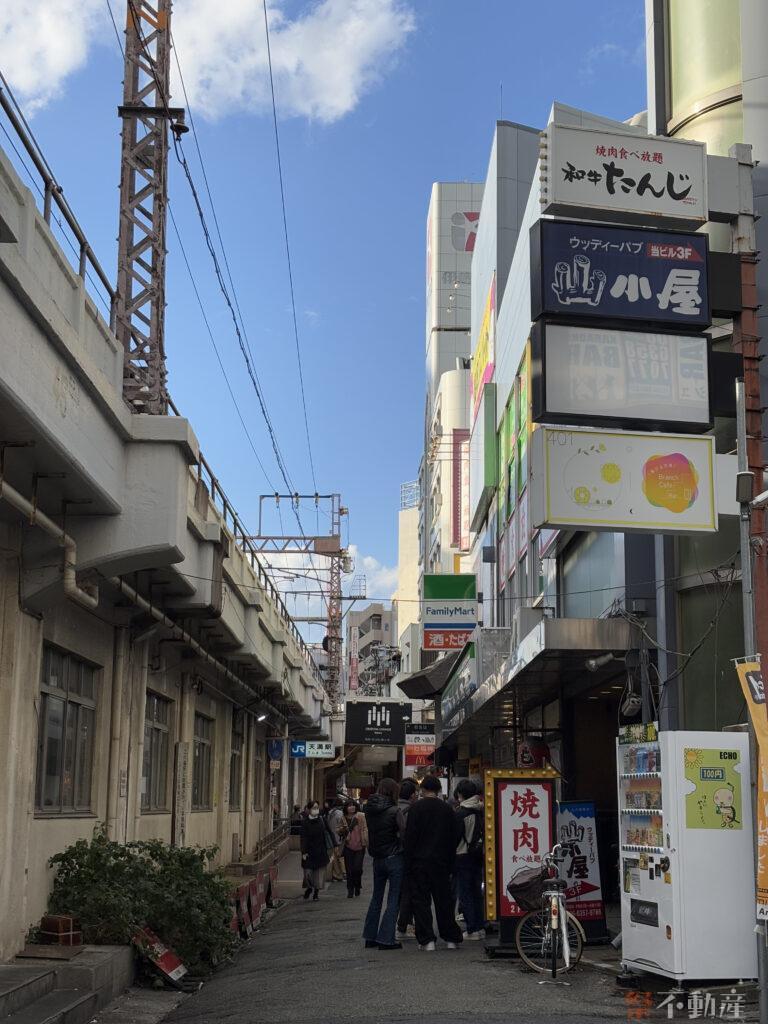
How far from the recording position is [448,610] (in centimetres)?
3381

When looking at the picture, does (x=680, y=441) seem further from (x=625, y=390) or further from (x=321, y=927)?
(x=321, y=927)

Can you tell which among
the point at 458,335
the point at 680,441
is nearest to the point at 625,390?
the point at 680,441

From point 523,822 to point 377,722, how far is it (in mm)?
42863

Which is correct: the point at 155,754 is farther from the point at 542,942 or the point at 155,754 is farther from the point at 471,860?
the point at 542,942

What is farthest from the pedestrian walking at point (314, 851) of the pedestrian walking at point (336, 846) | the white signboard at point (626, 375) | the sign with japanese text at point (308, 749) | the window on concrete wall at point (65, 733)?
the sign with japanese text at point (308, 749)

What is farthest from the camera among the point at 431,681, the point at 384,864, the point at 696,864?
the point at 431,681

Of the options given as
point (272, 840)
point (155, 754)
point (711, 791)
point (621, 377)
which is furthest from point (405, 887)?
point (272, 840)

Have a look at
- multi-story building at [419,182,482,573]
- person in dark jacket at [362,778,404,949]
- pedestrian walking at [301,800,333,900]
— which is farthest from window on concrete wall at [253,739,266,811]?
multi-story building at [419,182,482,573]

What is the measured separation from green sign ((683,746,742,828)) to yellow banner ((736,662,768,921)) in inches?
30.3

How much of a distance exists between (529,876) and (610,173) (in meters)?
7.99

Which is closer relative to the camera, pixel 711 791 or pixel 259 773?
pixel 711 791

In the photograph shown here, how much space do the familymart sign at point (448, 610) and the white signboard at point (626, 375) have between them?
20047 mm

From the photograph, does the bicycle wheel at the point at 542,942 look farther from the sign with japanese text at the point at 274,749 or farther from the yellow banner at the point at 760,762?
the sign with japanese text at the point at 274,749

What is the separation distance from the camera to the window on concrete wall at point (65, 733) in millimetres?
13023
